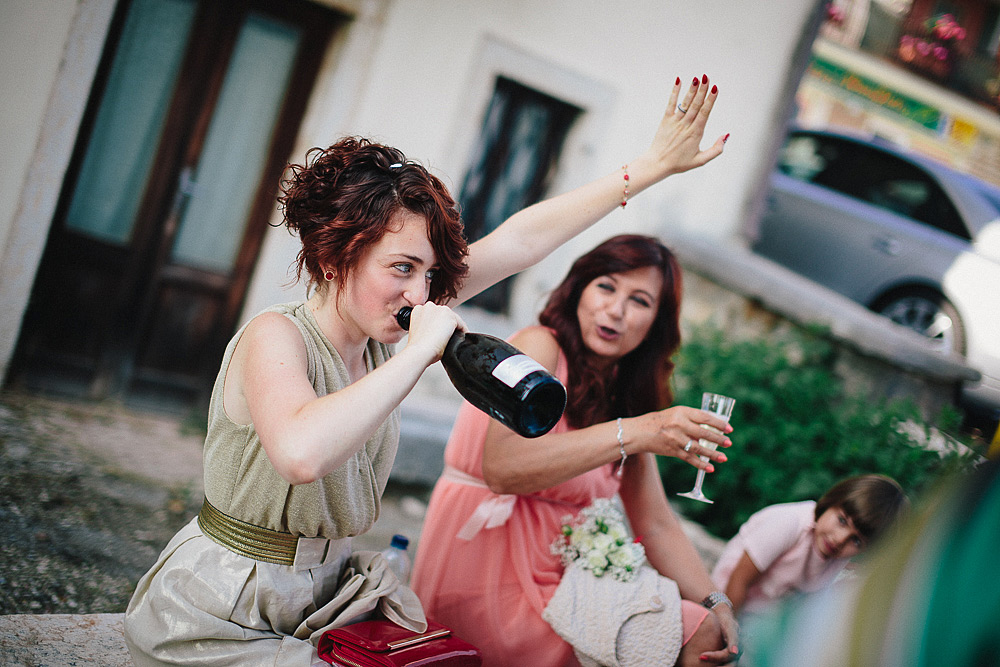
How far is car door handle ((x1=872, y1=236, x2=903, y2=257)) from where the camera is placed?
7.30 meters

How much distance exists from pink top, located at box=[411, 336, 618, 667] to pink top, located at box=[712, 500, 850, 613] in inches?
40.4

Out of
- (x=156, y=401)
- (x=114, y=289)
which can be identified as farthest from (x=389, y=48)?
(x=156, y=401)

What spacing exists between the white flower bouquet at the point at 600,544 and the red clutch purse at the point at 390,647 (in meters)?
0.52

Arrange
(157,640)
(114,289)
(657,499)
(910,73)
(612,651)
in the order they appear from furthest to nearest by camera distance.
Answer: (910,73)
(114,289)
(657,499)
(612,651)
(157,640)

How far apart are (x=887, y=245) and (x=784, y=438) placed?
3057 millimetres

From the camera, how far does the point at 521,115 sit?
6.22m

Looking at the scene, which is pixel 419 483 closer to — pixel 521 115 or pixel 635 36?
pixel 521 115

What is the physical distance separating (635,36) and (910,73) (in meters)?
11.5

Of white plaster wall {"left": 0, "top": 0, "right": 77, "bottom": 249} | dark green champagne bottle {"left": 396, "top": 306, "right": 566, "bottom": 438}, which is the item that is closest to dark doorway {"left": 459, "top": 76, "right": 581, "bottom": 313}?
white plaster wall {"left": 0, "top": 0, "right": 77, "bottom": 249}

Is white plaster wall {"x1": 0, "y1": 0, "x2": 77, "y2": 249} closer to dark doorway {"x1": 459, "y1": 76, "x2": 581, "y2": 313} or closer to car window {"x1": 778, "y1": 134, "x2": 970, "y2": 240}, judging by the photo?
dark doorway {"x1": 459, "y1": 76, "x2": 581, "y2": 313}

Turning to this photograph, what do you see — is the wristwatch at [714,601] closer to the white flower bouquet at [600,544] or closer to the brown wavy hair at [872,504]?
the white flower bouquet at [600,544]

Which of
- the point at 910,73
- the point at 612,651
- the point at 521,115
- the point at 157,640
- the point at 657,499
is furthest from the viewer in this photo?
the point at 910,73

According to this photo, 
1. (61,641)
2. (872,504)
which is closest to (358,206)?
(61,641)

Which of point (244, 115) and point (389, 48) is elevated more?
point (389, 48)
